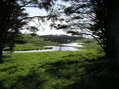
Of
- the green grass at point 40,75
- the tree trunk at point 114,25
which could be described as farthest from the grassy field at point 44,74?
the tree trunk at point 114,25

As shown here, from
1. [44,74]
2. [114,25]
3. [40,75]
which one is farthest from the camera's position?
[44,74]

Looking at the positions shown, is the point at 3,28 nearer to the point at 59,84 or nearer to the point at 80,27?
the point at 59,84

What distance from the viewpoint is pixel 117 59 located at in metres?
6.74

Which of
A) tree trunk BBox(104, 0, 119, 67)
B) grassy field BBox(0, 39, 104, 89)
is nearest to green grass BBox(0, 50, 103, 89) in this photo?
grassy field BBox(0, 39, 104, 89)

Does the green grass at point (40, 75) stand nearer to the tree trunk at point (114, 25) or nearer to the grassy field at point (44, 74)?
the grassy field at point (44, 74)

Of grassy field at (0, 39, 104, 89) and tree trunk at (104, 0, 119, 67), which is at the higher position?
tree trunk at (104, 0, 119, 67)

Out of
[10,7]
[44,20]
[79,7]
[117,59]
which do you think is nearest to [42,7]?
[44,20]

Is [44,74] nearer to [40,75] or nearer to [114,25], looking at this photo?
[40,75]

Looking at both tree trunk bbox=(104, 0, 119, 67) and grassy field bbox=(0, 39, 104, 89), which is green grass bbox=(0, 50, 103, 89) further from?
tree trunk bbox=(104, 0, 119, 67)

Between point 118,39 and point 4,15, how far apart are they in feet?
25.0

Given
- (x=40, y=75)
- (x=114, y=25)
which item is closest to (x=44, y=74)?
(x=40, y=75)

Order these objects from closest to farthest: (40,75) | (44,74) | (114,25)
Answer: (114,25)
(40,75)
(44,74)

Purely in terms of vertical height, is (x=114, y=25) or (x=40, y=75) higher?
(x=114, y=25)

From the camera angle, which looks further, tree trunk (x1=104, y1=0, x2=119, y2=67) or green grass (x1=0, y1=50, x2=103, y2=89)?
green grass (x1=0, y1=50, x2=103, y2=89)
